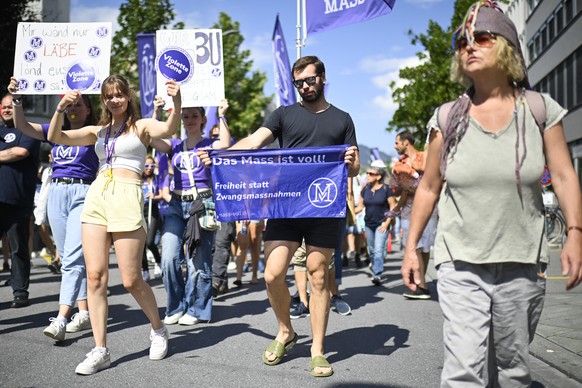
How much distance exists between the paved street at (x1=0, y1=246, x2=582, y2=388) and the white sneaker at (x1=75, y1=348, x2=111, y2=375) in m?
0.05

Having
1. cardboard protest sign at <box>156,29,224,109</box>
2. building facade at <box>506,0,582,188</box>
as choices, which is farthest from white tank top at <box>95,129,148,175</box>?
building facade at <box>506,0,582,188</box>

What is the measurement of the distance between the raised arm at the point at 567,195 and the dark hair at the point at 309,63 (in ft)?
7.72

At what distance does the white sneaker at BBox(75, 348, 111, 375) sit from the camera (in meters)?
4.64

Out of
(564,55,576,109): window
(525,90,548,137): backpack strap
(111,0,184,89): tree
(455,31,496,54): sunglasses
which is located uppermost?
(111,0,184,89): tree

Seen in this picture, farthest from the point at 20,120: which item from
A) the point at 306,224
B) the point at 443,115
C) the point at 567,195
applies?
the point at 567,195

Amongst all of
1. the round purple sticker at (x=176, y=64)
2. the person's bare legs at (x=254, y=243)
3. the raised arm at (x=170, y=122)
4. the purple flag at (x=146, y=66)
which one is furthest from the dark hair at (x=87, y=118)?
the purple flag at (x=146, y=66)

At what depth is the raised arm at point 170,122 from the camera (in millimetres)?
5078

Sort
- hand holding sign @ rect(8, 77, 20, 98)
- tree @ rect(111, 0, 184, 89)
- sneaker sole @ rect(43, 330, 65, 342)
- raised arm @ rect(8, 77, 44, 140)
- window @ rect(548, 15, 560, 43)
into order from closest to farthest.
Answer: sneaker sole @ rect(43, 330, 65, 342)
raised arm @ rect(8, 77, 44, 140)
hand holding sign @ rect(8, 77, 20, 98)
tree @ rect(111, 0, 184, 89)
window @ rect(548, 15, 560, 43)

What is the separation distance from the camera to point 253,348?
5605 mm

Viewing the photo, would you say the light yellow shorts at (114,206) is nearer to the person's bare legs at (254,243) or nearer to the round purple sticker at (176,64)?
the round purple sticker at (176,64)

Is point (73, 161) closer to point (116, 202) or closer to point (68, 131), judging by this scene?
point (68, 131)

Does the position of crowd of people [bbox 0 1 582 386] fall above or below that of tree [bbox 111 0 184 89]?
below

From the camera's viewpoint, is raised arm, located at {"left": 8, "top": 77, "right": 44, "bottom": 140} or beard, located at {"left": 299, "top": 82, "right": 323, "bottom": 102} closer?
beard, located at {"left": 299, "top": 82, "right": 323, "bottom": 102}

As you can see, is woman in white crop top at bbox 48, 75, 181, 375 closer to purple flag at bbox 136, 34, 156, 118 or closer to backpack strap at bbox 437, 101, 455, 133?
backpack strap at bbox 437, 101, 455, 133
